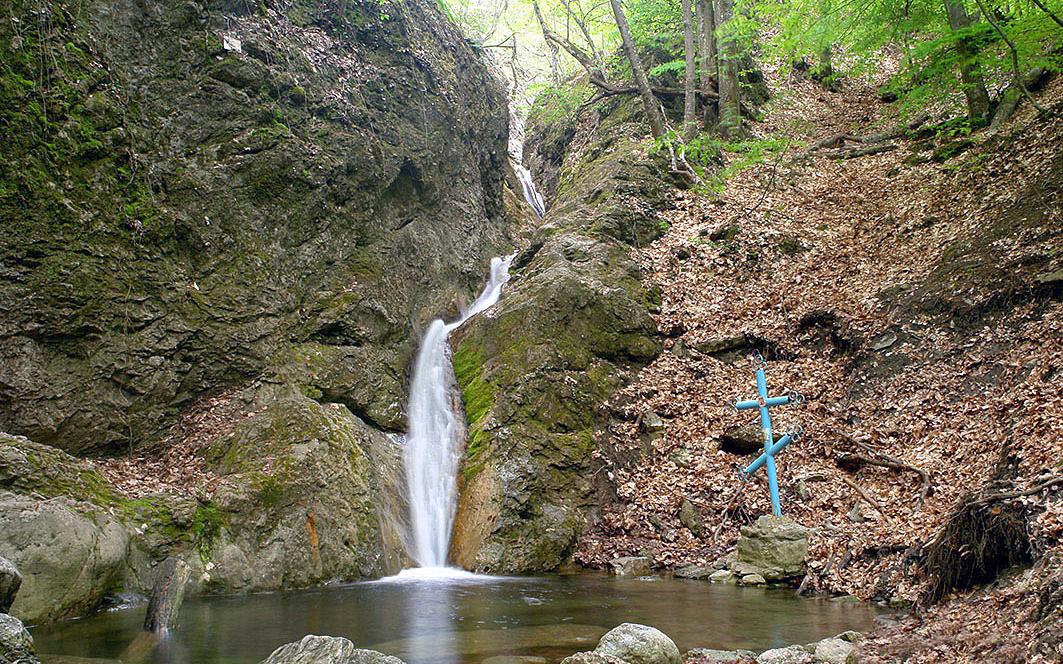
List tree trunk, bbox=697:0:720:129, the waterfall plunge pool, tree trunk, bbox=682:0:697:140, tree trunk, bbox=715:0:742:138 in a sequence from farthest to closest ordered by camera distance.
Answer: tree trunk, bbox=697:0:720:129 < tree trunk, bbox=715:0:742:138 < tree trunk, bbox=682:0:697:140 < the waterfall plunge pool

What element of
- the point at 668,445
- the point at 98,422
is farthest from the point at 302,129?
the point at 668,445

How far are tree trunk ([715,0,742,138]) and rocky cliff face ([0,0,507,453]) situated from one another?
23.8 ft

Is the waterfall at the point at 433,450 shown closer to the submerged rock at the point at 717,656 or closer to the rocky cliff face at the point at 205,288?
the rocky cliff face at the point at 205,288

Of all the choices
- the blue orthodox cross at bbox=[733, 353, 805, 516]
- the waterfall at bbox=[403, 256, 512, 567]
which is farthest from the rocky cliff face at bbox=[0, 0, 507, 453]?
the blue orthodox cross at bbox=[733, 353, 805, 516]

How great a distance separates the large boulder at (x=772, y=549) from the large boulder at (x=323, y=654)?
16.5 ft

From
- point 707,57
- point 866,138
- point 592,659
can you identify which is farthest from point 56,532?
point 707,57

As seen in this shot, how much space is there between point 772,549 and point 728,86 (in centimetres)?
1374

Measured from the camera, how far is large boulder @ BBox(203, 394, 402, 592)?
861 cm

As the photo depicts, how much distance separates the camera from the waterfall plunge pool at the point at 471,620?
17.7 ft

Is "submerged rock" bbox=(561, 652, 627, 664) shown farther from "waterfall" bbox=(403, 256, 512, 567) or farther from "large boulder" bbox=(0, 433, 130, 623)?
"waterfall" bbox=(403, 256, 512, 567)

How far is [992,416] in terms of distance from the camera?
25.7 feet

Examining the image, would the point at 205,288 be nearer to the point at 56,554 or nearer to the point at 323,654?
the point at 56,554

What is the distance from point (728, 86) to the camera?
18.4 meters

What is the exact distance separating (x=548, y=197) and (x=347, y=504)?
49.6ft
